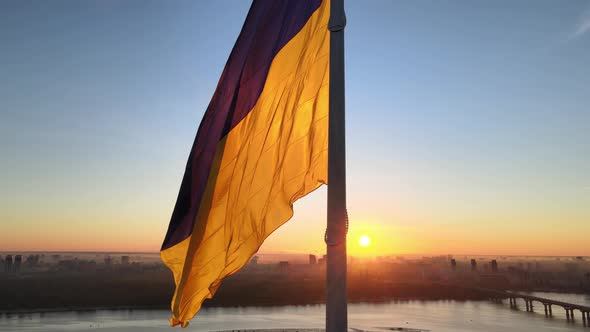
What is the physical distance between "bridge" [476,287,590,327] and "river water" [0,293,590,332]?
172 cm

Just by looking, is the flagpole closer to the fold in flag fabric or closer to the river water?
the fold in flag fabric

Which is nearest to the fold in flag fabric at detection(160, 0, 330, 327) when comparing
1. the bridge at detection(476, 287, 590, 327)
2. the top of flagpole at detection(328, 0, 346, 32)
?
the top of flagpole at detection(328, 0, 346, 32)

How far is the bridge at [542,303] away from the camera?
95938 mm

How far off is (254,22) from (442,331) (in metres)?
85.8

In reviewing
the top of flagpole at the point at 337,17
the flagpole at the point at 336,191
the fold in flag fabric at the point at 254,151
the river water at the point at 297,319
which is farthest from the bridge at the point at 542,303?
the top of flagpole at the point at 337,17

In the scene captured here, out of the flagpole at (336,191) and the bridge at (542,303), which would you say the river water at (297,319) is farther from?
the flagpole at (336,191)

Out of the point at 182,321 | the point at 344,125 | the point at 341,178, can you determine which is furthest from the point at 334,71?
the point at 182,321

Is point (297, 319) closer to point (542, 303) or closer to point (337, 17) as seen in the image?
point (542, 303)

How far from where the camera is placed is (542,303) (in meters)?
133

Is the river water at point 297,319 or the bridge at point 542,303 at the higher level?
the bridge at point 542,303

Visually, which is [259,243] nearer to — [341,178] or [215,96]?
[341,178]

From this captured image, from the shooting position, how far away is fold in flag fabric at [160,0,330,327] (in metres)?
5.94

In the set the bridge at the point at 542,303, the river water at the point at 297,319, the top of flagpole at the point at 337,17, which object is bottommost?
the river water at the point at 297,319

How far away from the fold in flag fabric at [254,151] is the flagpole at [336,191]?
2.50 ft
